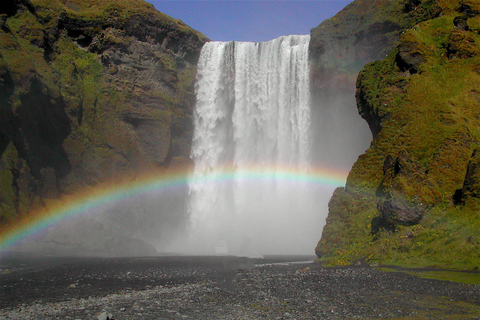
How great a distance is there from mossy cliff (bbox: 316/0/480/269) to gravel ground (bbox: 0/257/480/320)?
2.46m

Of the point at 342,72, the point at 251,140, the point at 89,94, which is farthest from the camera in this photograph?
the point at 251,140

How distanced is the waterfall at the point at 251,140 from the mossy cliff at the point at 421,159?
2151 cm

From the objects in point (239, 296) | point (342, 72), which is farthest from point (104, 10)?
point (239, 296)

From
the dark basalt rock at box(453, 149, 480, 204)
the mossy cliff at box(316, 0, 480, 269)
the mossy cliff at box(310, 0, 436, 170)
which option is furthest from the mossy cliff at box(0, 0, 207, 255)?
the dark basalt rock at box(453, 149, 480, 204)

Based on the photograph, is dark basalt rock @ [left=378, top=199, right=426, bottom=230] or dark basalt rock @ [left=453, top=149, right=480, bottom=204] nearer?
dark basalt rock @ [left=453, top=149, right=480, bottom=204]

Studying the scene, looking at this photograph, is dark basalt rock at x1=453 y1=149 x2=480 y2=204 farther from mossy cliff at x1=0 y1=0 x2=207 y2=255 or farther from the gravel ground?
mossy cliff at x1=0 y1=0 x2=207 y2=255

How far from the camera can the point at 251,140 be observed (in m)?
53.0

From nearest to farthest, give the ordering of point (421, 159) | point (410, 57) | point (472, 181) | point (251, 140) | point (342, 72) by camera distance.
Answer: point (472, 181) → point (421, 159) → point (410, 57) → point (342, 72) → point (251, 140)

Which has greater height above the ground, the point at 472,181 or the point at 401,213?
the point at 472,181

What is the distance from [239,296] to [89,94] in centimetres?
4003

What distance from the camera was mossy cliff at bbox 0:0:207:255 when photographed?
36.1 metres

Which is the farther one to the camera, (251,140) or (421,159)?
(251,140)

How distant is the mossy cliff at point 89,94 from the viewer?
118ft

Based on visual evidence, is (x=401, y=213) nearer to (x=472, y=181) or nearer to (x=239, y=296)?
(x=472, y=181)
